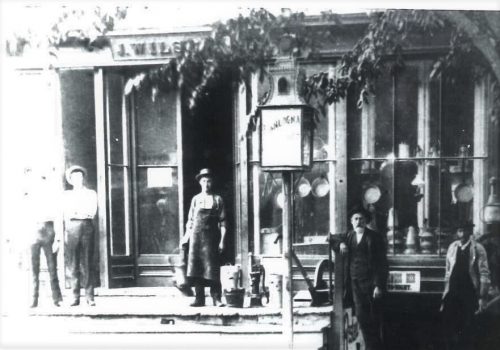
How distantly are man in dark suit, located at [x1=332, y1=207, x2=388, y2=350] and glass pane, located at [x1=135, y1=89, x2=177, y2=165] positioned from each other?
1.50 metres

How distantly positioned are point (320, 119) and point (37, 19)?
2.23 metres

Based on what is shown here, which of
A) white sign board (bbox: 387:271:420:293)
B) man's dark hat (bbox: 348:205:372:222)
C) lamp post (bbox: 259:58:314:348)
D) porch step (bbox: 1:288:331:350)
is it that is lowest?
porch step (bbox: 1:288:331:350)

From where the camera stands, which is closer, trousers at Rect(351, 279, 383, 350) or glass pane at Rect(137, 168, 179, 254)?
trousers at Rect(351, 279, 383, 350)

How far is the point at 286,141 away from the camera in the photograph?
521 centimetres

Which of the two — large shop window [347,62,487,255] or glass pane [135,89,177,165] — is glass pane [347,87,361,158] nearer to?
large shop window [347,62,487,255]

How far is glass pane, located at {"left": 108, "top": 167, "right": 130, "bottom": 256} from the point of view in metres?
5.76

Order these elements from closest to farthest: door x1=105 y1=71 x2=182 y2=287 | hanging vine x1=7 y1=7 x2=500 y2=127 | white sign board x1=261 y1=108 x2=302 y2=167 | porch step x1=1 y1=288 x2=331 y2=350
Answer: white sign board x1=261 y1=108 x2=302 y2=167, hanging vine x1=7 y1=7 x2=500 y2=127, porch step x1=1 y1=288 x2=331 y2=350, door x1=105 y1=71 x2=182 y2=287

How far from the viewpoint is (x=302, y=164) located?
5219 mm

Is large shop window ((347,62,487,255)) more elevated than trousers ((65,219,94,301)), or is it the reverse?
large shop window ((347,62,487,255))

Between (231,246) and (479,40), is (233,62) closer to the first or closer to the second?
(231,246)

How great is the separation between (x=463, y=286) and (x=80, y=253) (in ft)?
9.64

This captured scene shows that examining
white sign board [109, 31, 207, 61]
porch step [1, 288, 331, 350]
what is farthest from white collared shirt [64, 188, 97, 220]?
white sign board [109, 31, 207, 61]

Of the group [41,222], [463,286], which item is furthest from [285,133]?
[41,222]

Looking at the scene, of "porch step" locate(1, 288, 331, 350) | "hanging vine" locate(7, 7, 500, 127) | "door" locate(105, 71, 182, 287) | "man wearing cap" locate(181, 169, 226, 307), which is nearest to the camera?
"hanging vine" locate(7, 7, 500, 127)
